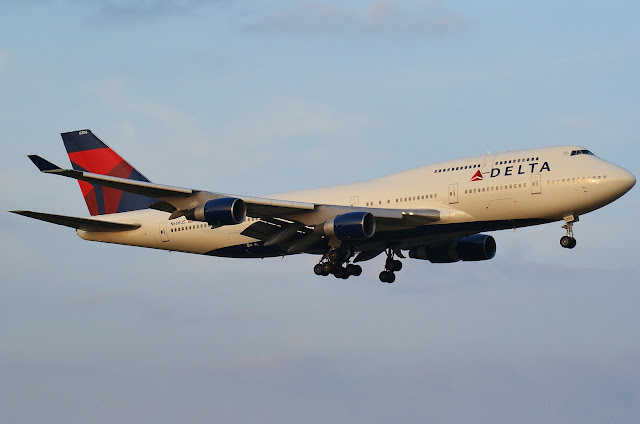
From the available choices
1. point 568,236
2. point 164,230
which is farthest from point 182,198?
point 568,236

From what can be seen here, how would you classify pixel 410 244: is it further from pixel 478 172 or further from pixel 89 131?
pixel 89 131

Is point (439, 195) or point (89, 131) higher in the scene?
point (89, 131)

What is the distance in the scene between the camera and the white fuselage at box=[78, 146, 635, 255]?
156ft

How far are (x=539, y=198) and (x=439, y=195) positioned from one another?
4728 mm

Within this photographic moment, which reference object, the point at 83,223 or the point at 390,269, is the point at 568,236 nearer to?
the point at 390,269

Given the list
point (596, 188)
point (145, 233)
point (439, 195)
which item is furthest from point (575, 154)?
point (145, 233)

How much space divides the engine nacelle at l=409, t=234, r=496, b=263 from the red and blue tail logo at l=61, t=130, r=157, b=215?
15.8m

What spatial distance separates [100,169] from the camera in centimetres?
6238

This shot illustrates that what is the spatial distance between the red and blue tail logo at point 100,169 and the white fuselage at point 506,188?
13536mm

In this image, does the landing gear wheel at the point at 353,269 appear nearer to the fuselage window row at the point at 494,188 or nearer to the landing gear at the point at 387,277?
the landing gear at the point at 387,277

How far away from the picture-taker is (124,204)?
60094 millimetres

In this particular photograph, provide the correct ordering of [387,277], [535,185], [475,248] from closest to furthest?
[535,185] < [387,277] < [475,248]

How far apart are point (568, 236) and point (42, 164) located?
2371cm

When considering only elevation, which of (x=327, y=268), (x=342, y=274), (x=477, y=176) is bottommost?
(x=342, y=274)
